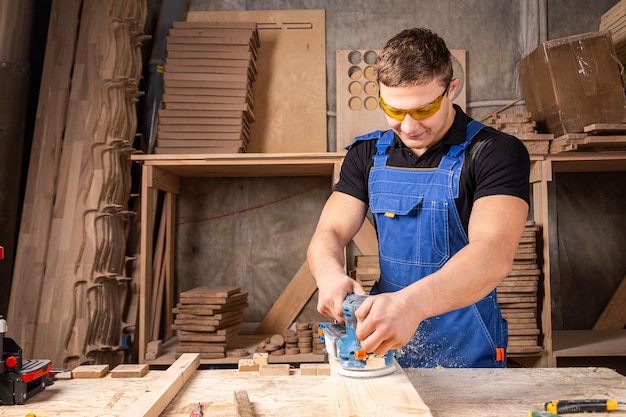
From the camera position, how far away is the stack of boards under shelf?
159 inches

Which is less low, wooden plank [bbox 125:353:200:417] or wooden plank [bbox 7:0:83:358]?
wooden plank [bbox 7:0:83:358]

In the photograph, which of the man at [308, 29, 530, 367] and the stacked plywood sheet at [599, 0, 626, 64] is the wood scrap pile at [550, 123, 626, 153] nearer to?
the stacked plywood sheet at [599, 0, 626, 64]

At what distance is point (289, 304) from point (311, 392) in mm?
3125

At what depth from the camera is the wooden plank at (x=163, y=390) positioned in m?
1.58

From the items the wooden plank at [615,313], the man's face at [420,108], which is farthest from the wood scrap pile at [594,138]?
the man's face at [420,108]

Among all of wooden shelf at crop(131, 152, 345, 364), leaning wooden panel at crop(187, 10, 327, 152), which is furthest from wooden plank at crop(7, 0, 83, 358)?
leaning wooden panel at crop(187, 10, 327, 152)

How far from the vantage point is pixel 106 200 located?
13.6 feet

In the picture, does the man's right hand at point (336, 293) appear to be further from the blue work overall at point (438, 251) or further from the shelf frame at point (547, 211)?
the shelf frame at point (547, 211)

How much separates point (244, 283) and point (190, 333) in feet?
3.08

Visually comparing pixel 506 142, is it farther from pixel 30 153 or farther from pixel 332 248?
pixel 30 153

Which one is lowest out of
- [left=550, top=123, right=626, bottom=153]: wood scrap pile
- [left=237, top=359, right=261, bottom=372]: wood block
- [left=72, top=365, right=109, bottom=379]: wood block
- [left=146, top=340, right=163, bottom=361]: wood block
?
[left=146, top=340, right=163, bottom=361]: wood block

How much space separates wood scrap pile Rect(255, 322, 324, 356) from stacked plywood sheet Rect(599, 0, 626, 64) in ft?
10.6

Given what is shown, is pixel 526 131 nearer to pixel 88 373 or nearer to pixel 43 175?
pixel 88 373

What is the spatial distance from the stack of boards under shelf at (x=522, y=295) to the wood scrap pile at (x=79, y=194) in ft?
6.31
